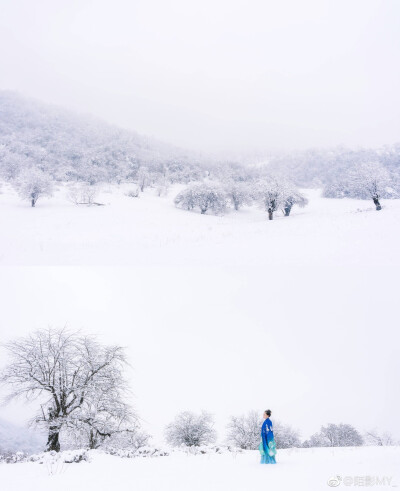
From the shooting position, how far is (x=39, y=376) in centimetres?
1616

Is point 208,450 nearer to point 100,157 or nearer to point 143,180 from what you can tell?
point 143,180

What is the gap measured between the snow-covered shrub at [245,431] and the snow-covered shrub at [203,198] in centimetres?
3069

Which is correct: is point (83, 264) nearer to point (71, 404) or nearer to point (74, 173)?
point (71, 404)

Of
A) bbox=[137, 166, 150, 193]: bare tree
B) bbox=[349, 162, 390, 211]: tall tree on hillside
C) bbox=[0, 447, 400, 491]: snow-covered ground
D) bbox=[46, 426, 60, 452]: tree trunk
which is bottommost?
bbox=[46, 426, 60, 452]: tree trunk

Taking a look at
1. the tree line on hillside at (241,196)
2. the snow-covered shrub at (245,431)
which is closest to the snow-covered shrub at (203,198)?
the tree line on hillside at (241,196)

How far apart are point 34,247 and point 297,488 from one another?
1797cm

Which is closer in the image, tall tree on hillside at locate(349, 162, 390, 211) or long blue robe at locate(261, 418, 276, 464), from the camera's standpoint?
long blue robe at locate(261, 418, 276, 464)

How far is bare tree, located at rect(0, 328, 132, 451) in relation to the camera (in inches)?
616

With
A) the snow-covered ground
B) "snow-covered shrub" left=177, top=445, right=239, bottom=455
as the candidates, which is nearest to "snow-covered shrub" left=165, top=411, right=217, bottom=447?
"snow-covered shrub" left=177, top=445, right=239, bottom=455

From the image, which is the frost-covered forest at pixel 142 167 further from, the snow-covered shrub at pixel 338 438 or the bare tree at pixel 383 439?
the snow-covered shrub at pixel 338 438

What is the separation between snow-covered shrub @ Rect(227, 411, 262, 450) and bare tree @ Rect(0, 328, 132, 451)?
22.0 m

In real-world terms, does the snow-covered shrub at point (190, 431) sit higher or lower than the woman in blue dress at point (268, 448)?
lower

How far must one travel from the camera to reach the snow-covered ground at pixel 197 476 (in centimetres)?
570

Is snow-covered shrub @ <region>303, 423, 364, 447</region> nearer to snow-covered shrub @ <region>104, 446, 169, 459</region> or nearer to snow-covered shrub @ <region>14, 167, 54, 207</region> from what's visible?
snow-covered shrub @ <region>104, 446, 169, 459</region>
